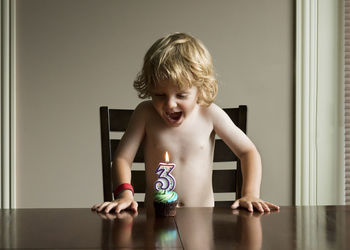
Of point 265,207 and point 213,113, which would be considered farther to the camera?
point 213,113

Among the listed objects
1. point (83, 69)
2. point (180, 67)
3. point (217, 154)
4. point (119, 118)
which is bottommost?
point (217, 154)

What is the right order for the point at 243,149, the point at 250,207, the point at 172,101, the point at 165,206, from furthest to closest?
the point at 243,149 → the point at 172,101 → the point at 250,207 → the point at 165,206

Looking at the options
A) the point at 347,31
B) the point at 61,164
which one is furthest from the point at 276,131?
the point at 61,164

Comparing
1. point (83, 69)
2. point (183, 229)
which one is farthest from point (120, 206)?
point (83, 69)

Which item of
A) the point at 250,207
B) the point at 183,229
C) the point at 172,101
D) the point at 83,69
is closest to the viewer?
the point at 183,229

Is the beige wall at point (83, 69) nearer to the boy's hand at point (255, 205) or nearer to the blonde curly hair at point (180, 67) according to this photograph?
the blonde curly hair at point (180, 67)

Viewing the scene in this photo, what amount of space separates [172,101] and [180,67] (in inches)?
4.2

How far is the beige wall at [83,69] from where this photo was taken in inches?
115

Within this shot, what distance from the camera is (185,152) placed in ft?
5.75

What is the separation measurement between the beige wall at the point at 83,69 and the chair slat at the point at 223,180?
43.3 inches

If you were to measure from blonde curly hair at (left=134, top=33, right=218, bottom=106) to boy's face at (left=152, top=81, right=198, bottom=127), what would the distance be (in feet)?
0.05

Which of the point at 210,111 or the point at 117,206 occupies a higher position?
the point at 210,111

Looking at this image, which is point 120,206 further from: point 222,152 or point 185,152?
point 222,152

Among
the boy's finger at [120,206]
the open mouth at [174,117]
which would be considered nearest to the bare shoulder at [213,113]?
the open mouth at [174,117]
